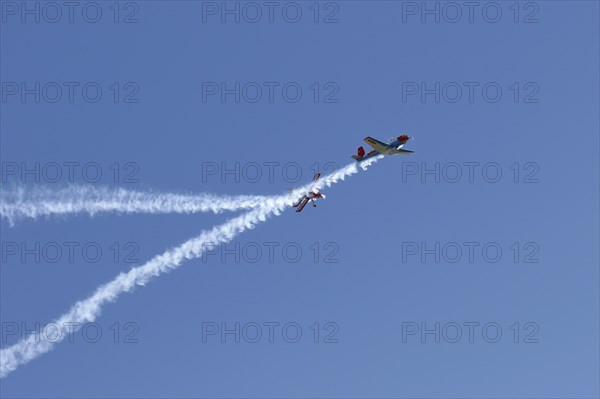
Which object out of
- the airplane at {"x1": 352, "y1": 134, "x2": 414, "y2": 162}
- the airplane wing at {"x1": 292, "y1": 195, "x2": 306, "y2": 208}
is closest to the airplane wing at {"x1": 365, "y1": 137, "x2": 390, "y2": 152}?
the airplane at {"x1": 352, "y1": 134, "x2": 414, "y2": 162}

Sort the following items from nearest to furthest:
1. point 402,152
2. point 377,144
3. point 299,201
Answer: point 377,144 → point 402,152 → point 299,201

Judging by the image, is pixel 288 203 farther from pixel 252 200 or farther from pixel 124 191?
pixel 124 191

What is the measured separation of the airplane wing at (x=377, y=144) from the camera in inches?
Answer: 3255

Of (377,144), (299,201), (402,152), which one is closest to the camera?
(377,144)

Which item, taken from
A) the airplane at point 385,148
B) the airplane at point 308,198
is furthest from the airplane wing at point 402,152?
the airplane at point 308,198

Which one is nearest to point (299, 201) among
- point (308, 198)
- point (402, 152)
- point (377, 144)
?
point (308, 198)

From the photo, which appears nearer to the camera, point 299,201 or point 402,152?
point 402,152

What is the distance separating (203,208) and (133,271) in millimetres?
10326

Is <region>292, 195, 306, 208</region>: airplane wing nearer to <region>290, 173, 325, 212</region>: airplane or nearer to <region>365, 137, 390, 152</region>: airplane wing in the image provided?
<region>290, 173, 325, 212</region>: airplane

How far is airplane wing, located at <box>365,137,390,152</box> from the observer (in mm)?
82688

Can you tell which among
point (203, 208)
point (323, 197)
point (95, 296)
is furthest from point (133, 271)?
point (323, 197)

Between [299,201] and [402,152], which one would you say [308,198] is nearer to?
[299,201]

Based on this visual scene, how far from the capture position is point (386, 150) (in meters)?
84.6

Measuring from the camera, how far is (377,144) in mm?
83438
